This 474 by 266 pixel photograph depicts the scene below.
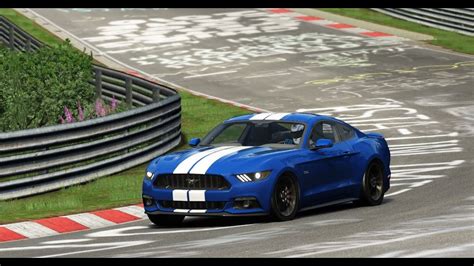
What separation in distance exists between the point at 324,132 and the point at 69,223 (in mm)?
3599

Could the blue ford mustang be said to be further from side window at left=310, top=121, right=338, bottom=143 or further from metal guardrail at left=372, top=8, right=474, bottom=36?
metal guardrail at left=372, top=8, right=474, bottom=36

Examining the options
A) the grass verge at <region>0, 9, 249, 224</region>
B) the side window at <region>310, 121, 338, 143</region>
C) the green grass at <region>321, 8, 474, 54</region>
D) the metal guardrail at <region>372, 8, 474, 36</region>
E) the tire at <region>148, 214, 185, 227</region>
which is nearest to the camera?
the tire at <region>148, 214, 185, 227</region>

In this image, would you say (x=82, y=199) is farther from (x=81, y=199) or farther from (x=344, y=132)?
(x=344, y=132)

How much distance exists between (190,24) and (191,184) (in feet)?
123

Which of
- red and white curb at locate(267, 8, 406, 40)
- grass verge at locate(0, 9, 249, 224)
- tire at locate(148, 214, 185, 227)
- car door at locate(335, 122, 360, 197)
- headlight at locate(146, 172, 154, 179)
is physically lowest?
red and white curb at locate(267, 8, 406, 40)

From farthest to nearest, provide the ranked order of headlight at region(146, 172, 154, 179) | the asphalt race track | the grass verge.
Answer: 1. the grass verge
2. headlight at region(146, 172, 154, 179)
3. the asphalt race track

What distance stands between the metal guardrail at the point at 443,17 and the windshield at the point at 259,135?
31.0 m

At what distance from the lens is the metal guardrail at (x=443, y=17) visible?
47.1 metres

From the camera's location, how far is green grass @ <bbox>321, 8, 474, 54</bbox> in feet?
146

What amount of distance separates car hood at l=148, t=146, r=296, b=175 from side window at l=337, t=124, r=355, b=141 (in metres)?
1.53

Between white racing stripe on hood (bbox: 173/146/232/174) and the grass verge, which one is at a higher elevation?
white racing stripe on hood (bbox: 173/146/232/174)

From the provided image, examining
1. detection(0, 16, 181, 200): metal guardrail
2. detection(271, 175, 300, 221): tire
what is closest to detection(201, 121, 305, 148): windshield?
detection(271, 175, 300, 221): tire

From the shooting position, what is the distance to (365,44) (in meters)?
45.5
